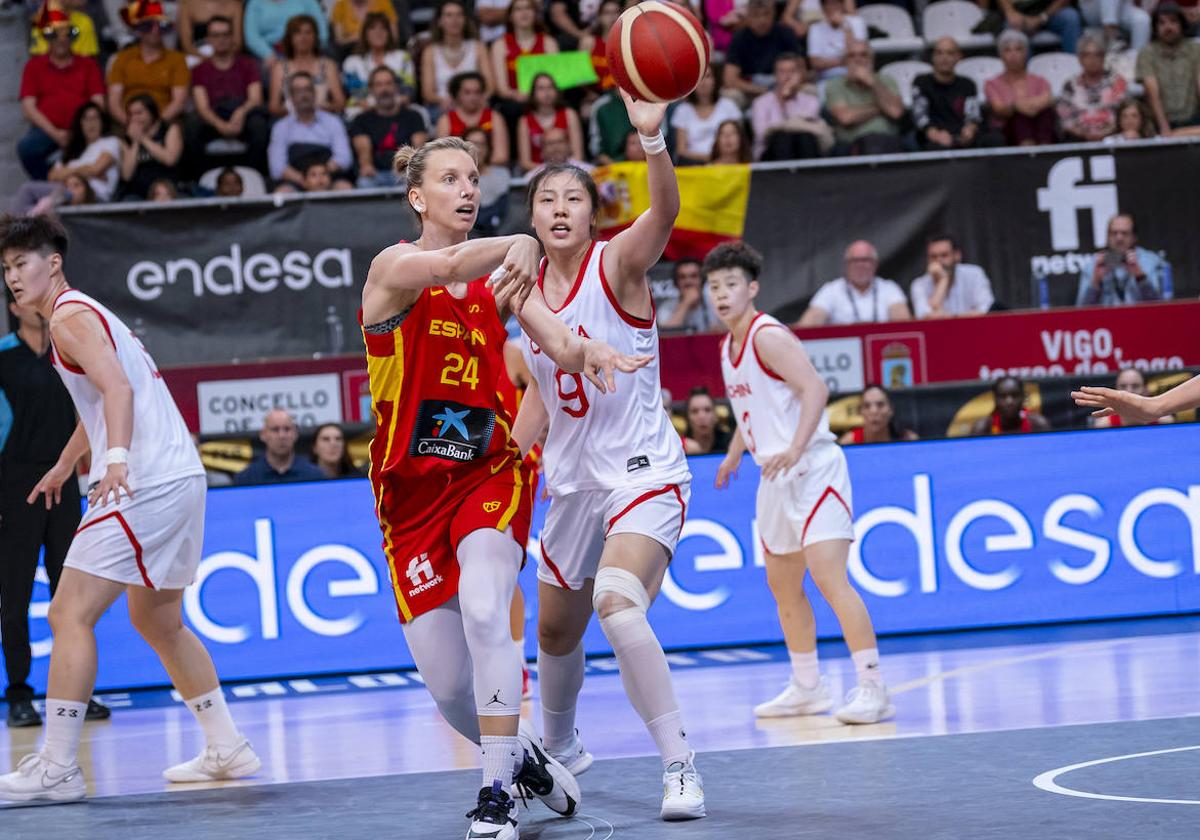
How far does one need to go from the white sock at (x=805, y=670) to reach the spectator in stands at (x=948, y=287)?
17.6 feet

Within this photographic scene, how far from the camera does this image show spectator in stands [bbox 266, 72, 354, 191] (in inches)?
529

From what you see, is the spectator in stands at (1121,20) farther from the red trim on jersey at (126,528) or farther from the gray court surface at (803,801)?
the red trim on jersey at (126,528)

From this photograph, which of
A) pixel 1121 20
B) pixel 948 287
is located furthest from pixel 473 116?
pixel 1121 20

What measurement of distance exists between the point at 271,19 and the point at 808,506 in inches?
359

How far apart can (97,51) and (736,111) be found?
5788mm

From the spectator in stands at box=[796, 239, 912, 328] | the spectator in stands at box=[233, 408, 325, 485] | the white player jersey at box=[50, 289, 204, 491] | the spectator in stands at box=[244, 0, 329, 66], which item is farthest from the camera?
the spectator in stands at box=[244, 0, 329, 66]

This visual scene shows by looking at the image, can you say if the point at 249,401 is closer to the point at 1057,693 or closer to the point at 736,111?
the point at 736,111

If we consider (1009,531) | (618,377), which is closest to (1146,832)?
(618,377)

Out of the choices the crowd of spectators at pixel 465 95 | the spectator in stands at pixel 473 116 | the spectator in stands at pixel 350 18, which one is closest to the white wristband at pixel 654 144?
the crowd of spectators at pixel 465 95

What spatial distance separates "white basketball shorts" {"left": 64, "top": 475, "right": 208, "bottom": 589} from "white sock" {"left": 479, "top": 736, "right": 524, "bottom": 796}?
6.23ft

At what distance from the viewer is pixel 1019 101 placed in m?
14.0

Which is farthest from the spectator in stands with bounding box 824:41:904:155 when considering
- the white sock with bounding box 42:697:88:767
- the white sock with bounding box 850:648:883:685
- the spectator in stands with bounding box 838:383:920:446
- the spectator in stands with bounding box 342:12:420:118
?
the white sock with bounding box 42:697:88:767

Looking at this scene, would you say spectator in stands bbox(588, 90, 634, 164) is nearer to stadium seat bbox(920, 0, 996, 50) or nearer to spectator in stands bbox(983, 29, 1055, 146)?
spectator in stands bbox(983, 29, 1055, 146)

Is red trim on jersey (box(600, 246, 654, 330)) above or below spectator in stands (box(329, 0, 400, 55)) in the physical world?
below
